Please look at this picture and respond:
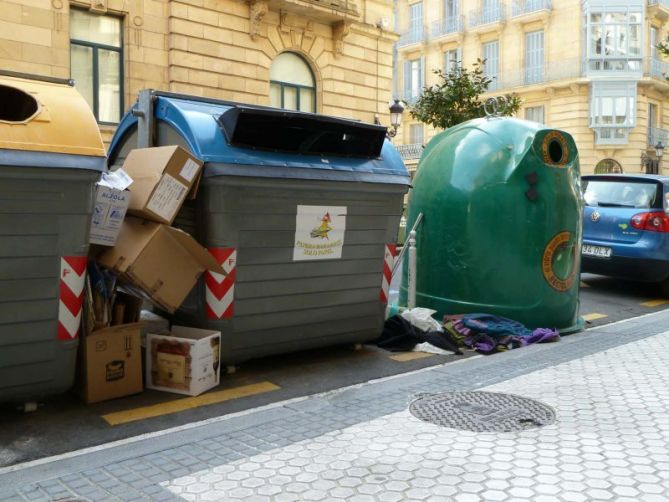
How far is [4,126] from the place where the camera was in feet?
11.8

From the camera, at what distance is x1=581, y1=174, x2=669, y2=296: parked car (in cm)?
869

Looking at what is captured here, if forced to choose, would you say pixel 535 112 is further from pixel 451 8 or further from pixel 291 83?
pixel 291 83

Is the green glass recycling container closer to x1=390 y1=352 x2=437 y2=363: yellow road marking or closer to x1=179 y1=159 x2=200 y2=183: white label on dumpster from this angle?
x1=390 y1=352 x2=437 y2=363: yellow road marking

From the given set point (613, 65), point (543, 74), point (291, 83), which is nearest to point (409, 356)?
point (291, 83)

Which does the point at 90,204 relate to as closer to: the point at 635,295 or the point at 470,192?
the point at 470,192

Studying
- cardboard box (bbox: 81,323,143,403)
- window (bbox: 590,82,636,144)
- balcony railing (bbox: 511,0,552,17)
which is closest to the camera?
cardboard box (bbox: 81,323,143,403)

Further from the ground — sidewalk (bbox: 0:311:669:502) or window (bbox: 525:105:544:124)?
window (bbox: 525:105:544:124)

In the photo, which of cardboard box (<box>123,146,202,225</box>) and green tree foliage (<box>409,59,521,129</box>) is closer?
cardboard box (<box>123,146,202,225</box>)

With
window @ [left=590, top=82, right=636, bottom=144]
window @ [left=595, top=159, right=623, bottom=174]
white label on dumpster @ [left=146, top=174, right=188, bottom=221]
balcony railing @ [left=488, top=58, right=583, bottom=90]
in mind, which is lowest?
white label on dumpster @ [left=146, top=174, right=188, bottom=221]

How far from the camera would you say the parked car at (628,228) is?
8.69m

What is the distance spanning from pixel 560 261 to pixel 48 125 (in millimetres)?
4661

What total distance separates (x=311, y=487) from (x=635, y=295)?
7.80m

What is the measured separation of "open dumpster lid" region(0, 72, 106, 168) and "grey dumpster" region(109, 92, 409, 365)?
73cm

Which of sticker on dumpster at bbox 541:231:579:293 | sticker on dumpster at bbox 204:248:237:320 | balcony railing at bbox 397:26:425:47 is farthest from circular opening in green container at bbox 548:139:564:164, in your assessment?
balcony railing at bbox 397:26:425:47
